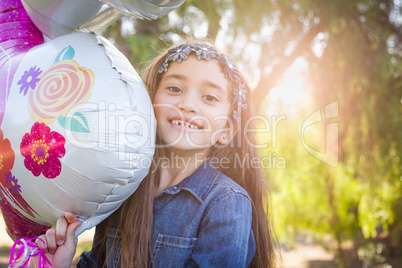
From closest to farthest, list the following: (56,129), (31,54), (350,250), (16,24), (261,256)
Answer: (56,129) → (31,54) → (16,24) → (261,256) → (350,250)

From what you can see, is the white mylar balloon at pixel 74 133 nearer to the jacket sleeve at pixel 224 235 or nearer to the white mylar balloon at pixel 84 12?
the white mylar balloon at pixel 84 12

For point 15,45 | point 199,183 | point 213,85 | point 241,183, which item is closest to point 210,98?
point 213,85

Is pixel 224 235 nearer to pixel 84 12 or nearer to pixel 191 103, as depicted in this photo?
pixel 191 103

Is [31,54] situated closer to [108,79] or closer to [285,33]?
[108,79]

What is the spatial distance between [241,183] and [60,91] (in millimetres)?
896

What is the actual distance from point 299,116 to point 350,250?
4.79m

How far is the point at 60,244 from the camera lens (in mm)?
1212

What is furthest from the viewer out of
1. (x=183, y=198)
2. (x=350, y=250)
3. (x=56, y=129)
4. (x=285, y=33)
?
(x=350, y=250)

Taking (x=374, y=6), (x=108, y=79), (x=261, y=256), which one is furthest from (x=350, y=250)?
(x=108, y=79)

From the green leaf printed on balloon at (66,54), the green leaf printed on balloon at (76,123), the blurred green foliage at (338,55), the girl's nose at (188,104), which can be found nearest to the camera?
the green leaf printed on balloon at (76,123)

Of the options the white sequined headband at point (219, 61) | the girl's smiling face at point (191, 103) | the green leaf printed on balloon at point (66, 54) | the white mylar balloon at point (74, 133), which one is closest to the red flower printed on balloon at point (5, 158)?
the white mylar balloon at point (74, 133)

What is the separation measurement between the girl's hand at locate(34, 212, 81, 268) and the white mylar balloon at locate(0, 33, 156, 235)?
0.03 metres

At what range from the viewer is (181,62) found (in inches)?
58.1

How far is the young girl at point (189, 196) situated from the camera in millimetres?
1278
